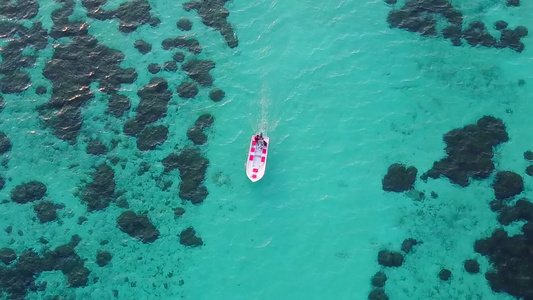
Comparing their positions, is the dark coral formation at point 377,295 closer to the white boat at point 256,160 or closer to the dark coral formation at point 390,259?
the dark coral formation at point 390,259

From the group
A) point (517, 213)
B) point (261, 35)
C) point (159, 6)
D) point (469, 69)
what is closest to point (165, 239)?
point (261, 35)

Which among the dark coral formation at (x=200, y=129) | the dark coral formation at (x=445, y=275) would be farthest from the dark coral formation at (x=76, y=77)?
the dark coral formation at (x=445, y=275)

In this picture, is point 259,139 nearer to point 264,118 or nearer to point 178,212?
point 264,118

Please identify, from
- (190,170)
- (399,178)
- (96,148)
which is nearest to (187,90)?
(190,170)

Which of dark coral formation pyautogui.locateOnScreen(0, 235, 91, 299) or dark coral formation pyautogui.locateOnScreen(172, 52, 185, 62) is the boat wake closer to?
dark coral formation pyautogui.locateOnScreen(172, 52, 185, 62)

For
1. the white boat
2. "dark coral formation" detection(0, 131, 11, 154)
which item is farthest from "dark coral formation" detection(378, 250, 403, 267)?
"dark coral formation" detection(0, 131, 11, 154)
